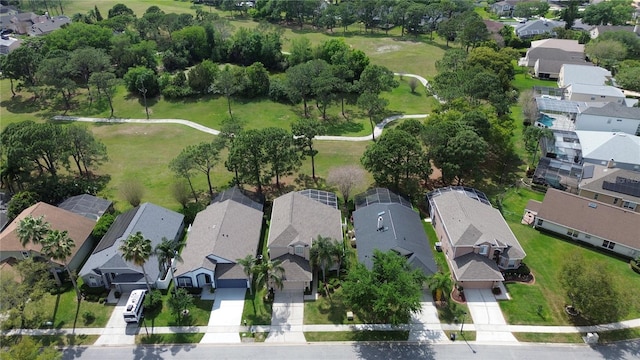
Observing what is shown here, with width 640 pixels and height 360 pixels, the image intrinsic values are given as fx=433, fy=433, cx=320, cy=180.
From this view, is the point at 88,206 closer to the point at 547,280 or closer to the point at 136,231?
the point at 136,231

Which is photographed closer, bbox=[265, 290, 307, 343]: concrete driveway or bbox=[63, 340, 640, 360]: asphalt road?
bbox=[63, 340, 640, 360]: asphalt road

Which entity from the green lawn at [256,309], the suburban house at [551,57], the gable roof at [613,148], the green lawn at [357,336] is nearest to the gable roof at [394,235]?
the green lawn at [357,336]

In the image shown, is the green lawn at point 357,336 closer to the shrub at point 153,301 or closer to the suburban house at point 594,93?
the shrub at point 153,301

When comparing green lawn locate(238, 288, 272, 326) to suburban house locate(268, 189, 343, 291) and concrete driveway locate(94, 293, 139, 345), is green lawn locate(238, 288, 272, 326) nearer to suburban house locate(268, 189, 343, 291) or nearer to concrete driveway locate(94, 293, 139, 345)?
suburban house locate(268, 189, 343, 291)

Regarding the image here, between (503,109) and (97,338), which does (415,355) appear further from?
(503,109)

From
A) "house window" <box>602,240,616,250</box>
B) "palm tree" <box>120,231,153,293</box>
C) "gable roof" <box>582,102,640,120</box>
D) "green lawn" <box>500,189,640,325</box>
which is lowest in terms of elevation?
"green lawn" <box>500,189,640,325</box>

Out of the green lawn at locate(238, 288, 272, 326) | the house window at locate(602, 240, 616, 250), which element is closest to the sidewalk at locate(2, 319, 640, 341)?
the green lawn at locate(238, 288, 272, 326)

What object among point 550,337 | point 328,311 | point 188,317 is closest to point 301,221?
point 328,311
